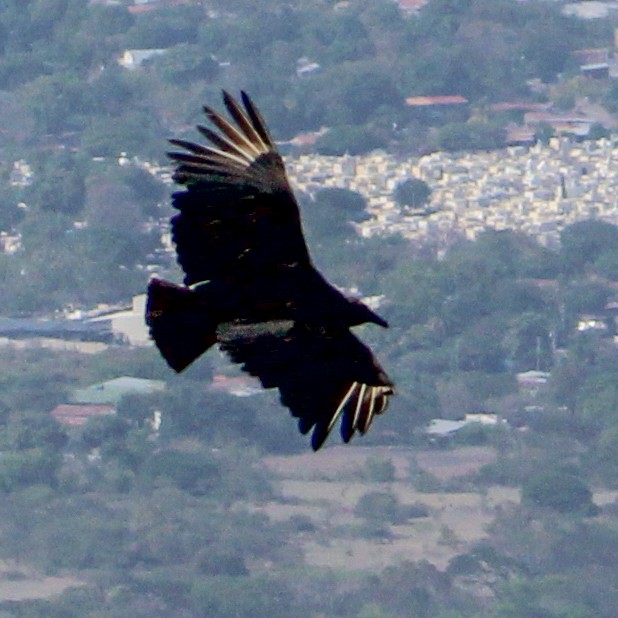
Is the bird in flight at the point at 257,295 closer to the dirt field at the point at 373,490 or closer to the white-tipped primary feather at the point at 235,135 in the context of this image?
the white-tipped primary feather at the point at 235,135

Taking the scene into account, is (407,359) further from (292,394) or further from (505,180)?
(292,394)

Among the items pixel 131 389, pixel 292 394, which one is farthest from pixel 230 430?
pixel 292 394

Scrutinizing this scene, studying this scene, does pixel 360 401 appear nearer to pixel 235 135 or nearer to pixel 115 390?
pixel 235 135

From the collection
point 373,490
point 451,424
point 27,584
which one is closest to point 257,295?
point 27,584

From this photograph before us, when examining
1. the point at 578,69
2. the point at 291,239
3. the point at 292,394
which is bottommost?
the point at 578,69

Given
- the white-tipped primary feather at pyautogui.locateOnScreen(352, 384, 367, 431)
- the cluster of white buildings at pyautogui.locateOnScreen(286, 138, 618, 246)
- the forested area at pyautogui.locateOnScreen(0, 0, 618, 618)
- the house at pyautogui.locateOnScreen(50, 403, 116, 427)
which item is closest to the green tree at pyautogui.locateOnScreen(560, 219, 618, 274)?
the forested area at pyautogui.locateOnScreen(0, 0, 618, 618)
